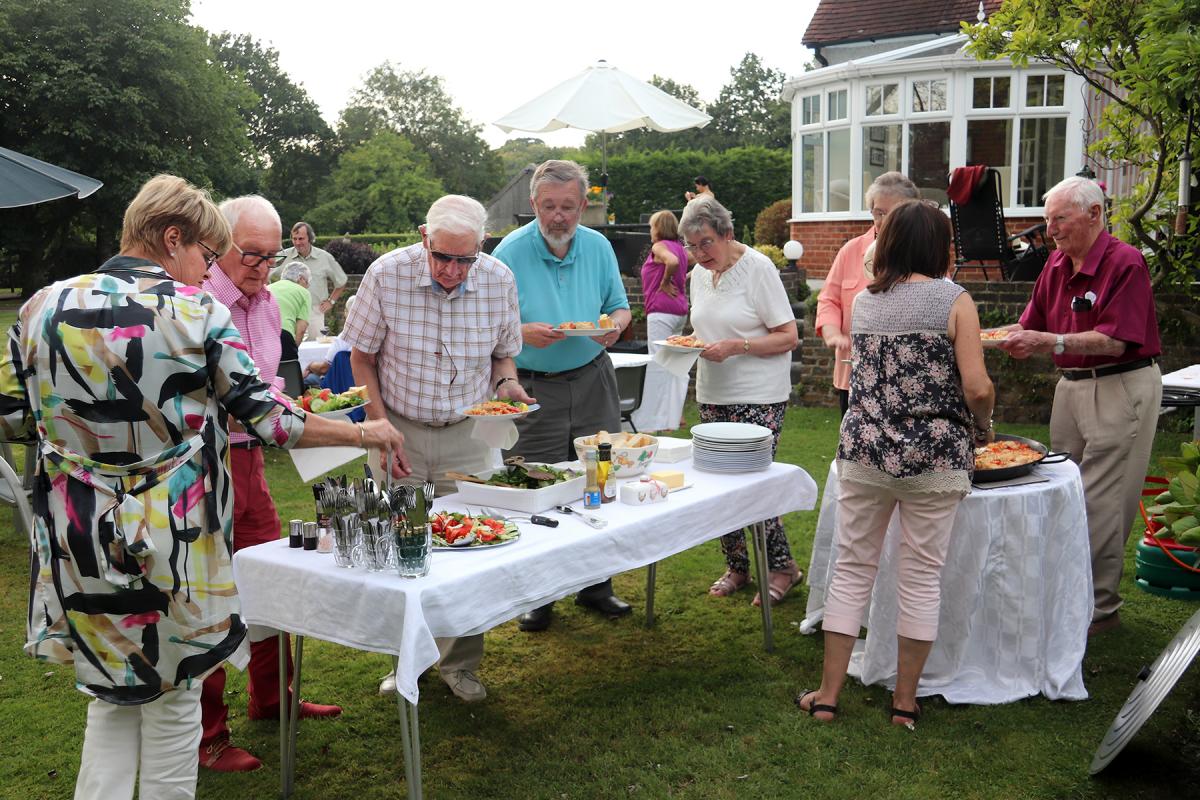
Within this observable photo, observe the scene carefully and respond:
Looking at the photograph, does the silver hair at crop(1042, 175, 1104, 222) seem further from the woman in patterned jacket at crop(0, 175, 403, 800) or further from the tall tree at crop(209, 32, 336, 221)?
the tall tree at crop(209, 32, 336, 221)

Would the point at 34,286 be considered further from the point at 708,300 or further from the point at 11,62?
the point at 708,300

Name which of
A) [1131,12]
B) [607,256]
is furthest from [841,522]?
[1131,12]

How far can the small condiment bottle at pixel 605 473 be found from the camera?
3404 millimetres

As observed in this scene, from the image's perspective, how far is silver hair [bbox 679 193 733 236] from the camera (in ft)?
14.9

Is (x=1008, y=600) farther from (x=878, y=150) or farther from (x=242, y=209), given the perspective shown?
(x=878, y=150)

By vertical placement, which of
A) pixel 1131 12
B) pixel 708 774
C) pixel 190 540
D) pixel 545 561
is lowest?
pixel 708 774

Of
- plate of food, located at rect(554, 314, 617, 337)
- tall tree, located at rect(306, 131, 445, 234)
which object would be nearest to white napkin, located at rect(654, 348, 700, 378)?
plate of food, located at rect(554, 314, 617, 337)

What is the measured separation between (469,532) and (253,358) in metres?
1.09

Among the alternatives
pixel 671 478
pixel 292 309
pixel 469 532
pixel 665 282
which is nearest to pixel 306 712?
pixel 469 532

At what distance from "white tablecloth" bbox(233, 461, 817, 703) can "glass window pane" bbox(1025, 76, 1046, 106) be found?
1181 cm

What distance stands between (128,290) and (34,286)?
35.7m

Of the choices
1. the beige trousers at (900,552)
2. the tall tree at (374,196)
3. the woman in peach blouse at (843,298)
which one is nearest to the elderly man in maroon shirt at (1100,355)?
the woman in peach blouse at (843,298)

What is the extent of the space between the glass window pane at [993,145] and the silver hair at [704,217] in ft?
Result: 33.6

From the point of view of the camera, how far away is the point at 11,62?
96.5 ft
